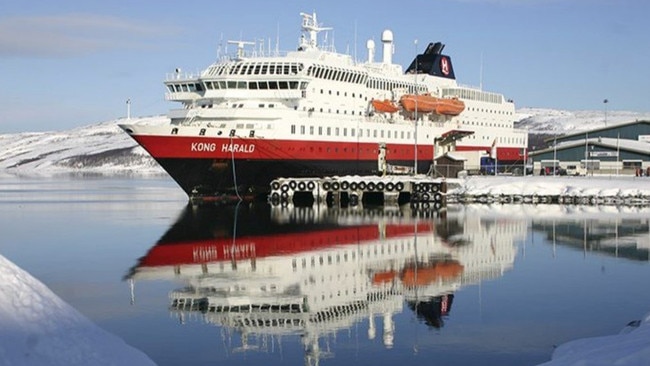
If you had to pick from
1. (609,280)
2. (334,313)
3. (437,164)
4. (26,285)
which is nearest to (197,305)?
(334,313)

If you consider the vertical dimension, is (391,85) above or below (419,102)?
above

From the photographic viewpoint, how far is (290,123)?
4891 cm

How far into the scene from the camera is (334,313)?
640 inches

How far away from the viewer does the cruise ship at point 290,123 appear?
46.5 metres

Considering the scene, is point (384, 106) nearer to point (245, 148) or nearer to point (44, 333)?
point (245, 148)

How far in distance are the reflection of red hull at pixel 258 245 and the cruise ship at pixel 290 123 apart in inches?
603

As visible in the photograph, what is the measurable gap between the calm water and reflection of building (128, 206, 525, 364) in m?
0.06

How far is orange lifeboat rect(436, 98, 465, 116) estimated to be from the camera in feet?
211

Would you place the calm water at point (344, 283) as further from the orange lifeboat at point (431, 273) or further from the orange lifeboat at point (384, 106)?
the orange lifeboat at point (384, 106)

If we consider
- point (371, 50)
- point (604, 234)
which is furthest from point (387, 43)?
point (604, 234)

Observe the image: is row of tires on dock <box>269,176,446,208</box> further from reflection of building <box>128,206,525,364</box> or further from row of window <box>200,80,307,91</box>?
reflection of building <box>128,206,525,364</box>

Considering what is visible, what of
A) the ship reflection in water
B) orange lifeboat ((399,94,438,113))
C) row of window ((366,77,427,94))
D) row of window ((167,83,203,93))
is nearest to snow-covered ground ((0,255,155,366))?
the ship reflection in water

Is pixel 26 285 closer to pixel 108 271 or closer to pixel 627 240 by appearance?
pixel 108 271

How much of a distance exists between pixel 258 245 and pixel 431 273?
330 inches
